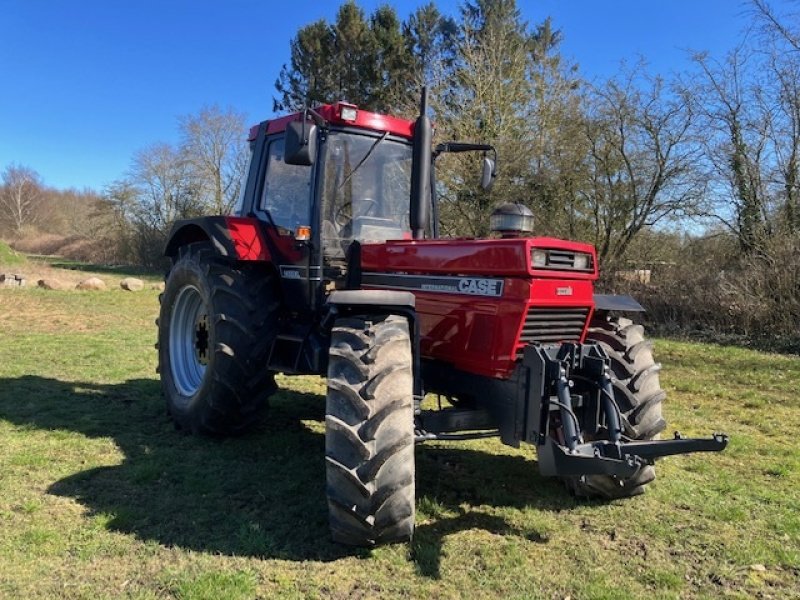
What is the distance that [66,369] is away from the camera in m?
7.77

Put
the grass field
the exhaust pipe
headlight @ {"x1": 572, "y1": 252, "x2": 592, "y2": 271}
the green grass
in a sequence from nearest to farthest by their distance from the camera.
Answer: the grass field < headlight @ {"x1": 572, "y1": 252, "x2": 592, "y2": 271} < the exhaust pipe < the green grass

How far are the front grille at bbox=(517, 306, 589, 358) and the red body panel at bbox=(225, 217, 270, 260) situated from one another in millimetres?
2261

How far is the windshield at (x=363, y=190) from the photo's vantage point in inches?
186

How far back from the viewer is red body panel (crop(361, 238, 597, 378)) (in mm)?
3611

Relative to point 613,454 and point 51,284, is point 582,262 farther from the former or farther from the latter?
point 51,284

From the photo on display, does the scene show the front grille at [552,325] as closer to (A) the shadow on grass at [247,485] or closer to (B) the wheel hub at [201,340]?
(A) the shadow on grass at [247,485]

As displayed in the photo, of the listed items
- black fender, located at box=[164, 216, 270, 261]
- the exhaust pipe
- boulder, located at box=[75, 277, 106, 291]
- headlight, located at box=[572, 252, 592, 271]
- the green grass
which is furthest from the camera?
the green grass

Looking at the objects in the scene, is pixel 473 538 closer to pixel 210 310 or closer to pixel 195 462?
pixel 195 462

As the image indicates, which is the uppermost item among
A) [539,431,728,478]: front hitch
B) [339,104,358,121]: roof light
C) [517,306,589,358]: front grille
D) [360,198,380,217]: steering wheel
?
[339,104,358,121]: roof light

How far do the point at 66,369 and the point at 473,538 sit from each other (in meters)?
6.05

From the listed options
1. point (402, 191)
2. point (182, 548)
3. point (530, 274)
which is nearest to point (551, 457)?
point (530, 274)

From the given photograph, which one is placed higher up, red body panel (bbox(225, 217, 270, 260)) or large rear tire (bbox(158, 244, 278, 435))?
red body panel (bbox(225, 217, 270, 260))

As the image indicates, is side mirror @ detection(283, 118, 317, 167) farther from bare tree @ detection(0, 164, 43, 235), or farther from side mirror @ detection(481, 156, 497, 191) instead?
bare tree @ detection(0, 164, 43, 235)

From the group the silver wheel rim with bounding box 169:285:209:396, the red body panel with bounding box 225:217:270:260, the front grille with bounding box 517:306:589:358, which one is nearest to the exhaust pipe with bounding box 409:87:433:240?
the front grille with bounding box 517:306:589:358
